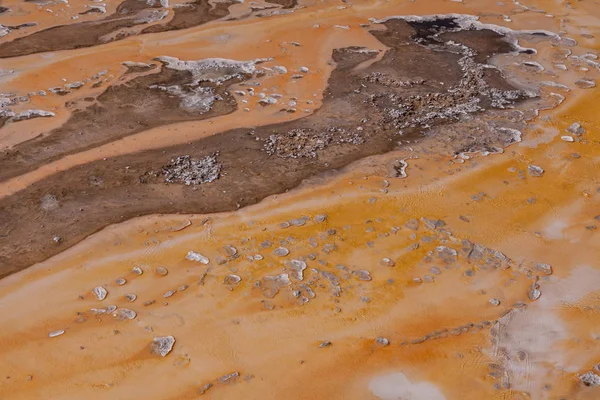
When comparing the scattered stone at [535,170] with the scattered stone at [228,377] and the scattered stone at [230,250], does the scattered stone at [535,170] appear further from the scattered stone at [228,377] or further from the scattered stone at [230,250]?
the scattered stone at [228,377]

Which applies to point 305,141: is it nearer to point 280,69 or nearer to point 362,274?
point 280,69

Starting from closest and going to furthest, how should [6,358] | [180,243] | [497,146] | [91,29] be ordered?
[6,358]
[180,243]
[497,146]
[91,29]

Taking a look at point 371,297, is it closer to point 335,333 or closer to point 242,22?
point 335,333

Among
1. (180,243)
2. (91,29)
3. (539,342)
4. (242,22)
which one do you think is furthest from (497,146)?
(91,29)

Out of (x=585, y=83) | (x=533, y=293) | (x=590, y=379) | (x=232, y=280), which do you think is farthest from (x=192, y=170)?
(x=585, y=83)

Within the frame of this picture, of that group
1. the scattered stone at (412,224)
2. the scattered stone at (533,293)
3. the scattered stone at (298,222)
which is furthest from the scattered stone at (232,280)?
the scattered stone at (533,293)

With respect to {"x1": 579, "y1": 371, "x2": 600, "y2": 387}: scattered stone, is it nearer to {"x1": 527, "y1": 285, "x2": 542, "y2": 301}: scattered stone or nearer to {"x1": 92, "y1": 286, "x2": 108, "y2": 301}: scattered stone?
{"x1": 527, "y1": 285, "x2": 542, "y2": 301}: scattered stone
